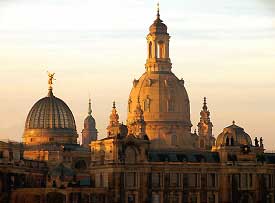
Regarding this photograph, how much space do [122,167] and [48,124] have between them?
24.3 metres

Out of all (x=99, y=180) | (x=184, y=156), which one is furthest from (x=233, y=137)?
(x=99, y=180)

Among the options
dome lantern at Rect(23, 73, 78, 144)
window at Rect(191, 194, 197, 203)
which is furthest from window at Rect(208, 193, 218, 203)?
dome lantern at Rect(23, 73, 78, 144)

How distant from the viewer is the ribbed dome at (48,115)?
183 m

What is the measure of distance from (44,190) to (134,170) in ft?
52.7

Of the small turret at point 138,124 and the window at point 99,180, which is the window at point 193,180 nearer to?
the window at point 99,180

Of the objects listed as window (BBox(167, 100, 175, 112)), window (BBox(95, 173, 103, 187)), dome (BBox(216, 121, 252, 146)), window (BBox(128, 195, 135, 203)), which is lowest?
window (BBox(128, 195, 135, 203))

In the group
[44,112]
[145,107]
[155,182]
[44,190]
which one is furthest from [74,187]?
[145,107]

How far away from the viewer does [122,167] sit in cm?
16425

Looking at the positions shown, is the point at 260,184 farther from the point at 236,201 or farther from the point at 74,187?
the point at 74,187

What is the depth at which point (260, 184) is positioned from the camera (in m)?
176

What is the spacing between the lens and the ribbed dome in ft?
602

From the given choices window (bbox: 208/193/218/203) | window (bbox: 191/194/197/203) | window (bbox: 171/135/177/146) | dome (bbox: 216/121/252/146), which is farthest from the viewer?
window (bbox: 171/135/177/146)

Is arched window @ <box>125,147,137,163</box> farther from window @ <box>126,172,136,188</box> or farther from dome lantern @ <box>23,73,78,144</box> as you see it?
dome lantern @ <box>23,73,78,144</box>

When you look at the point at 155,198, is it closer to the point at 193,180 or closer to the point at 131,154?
the point at 193,180
